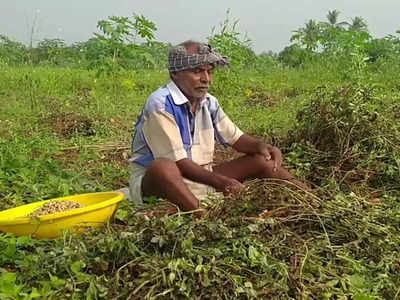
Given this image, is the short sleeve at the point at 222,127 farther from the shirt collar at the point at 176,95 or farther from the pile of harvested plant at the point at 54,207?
the pile of harvested plant at the point at 54,207

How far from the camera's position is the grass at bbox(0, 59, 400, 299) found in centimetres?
250

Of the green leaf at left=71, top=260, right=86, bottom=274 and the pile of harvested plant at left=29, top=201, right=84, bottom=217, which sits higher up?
the pile of harvested plant at left=29, top=201, right=84, bottom=217

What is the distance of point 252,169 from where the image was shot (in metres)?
3.89

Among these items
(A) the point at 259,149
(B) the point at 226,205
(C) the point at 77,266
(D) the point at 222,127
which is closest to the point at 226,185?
(B) the point at 226,205

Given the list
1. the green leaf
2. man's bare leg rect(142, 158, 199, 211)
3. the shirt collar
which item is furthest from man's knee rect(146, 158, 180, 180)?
the green leaf

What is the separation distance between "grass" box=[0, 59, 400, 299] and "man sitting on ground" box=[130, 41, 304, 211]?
0.17 meters

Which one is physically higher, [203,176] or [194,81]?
[194,81]

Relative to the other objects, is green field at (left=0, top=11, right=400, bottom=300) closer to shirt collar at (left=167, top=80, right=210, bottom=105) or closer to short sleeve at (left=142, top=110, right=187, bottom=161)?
short sleeve at (left=142, top=110, right=187, bottom=161)

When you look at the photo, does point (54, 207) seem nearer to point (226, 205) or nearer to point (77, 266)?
point (77, 266)

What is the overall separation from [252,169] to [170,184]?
69cm

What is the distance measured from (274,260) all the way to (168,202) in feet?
3.16

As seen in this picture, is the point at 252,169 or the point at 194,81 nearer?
the point at 194,81

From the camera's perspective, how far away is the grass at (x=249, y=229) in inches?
98.3

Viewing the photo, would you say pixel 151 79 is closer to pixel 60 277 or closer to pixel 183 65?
pixel 183 65
